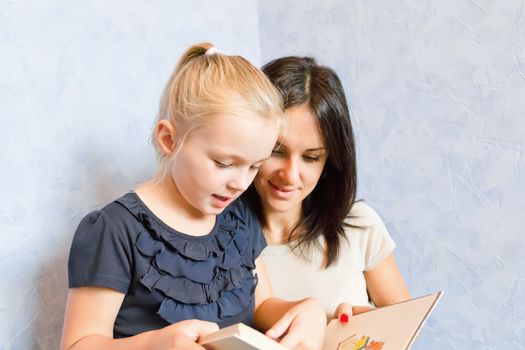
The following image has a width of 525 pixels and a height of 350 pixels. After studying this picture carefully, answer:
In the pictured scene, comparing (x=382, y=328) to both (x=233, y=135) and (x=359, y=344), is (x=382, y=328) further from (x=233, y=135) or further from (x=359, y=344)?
(x=233, y=135)

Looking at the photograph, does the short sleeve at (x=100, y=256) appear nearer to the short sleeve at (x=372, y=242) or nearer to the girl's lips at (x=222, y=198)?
the girl's lips at (x=222, y=198)

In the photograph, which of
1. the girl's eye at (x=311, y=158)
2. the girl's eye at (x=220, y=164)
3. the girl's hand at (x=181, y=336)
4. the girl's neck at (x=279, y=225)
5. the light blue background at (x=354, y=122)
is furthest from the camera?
the girl's neck at (x=279, y=225)

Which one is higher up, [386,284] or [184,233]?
[184,233]

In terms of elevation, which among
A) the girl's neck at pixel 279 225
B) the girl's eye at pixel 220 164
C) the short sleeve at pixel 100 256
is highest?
the girl's eye at pixel 220 164

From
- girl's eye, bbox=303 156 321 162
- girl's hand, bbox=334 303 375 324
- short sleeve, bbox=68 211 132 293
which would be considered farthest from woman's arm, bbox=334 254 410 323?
short sleeve, bbox=68 211 132 293

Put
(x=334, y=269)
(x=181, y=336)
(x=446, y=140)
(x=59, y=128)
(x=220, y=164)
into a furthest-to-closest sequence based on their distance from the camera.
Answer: (x=446, y=140) < (x=334, y=269) < (x=59, y=128) < (x=220, y=164) < (x=181, y=336)

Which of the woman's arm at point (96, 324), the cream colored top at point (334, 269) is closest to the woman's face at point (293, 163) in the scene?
the cream colored top at point (334, 269)

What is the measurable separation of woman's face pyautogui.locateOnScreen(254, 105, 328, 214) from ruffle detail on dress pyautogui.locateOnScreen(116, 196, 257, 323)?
0.13 m

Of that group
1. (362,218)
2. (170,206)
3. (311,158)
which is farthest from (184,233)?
(362,218)

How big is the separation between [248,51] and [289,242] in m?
0.56

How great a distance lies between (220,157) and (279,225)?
1.20 ft

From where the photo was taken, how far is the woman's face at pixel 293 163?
3.01 feet

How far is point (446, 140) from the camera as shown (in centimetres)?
118

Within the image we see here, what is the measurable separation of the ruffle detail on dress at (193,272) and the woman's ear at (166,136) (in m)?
Result: 0.08
